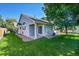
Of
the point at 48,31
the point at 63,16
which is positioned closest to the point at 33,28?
the point at 48,31

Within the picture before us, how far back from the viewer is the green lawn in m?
3.10

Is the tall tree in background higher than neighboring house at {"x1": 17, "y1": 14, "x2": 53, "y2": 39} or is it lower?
higher

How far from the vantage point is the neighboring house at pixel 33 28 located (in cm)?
312

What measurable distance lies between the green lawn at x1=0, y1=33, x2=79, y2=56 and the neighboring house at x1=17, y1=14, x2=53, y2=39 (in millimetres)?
51

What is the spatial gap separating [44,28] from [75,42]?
286 millimetres

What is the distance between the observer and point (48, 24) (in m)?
3.12

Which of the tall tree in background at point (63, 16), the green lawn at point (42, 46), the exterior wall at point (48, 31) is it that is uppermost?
the tall tree in background at point (63, 16)

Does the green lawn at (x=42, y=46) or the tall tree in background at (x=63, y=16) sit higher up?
the tall tree in background at (x=63, y=16)

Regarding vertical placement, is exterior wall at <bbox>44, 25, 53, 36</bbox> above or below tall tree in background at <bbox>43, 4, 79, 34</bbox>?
below

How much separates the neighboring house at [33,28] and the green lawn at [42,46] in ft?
0.17

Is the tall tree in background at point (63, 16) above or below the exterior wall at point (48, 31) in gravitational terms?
above

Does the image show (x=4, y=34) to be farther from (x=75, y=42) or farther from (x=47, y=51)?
(x=75, y=42)

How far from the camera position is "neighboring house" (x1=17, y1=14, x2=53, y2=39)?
3.12 m

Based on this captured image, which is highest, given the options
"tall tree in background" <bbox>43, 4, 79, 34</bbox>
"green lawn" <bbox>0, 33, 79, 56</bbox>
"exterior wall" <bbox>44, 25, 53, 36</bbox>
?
"tall tree in background" <bbox>43, 4, 79, 34</bbox>
